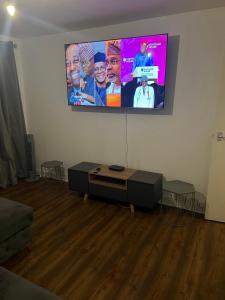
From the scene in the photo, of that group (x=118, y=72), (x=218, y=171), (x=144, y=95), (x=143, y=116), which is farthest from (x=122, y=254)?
(x=118, y=72)

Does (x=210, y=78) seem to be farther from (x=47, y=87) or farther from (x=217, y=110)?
(x=47, y=87)

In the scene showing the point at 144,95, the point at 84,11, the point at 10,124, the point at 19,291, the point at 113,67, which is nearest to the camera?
the point at 19,291

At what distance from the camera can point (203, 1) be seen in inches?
92.4

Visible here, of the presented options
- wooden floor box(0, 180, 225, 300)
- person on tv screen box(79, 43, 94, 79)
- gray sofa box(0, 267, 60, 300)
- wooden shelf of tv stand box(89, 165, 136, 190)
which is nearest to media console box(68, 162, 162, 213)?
wooden shelf of tv stand box(89, 165, 136, 190)

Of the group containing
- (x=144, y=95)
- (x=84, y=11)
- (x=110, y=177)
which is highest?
(x=84, y=11)

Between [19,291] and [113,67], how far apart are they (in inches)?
102

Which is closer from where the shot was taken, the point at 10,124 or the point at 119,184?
the point at 119,184

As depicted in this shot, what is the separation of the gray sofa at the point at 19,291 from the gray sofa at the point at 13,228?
25.6 inches

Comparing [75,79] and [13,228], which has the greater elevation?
[75,79]

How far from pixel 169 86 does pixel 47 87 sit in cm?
205

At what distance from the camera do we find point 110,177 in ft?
10.6

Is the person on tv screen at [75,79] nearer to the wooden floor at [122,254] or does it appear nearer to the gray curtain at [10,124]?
the gray curtain at [10,124]

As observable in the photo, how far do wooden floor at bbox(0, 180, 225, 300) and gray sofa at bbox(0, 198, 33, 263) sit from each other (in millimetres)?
137

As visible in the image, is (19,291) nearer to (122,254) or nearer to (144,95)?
(122,254)
